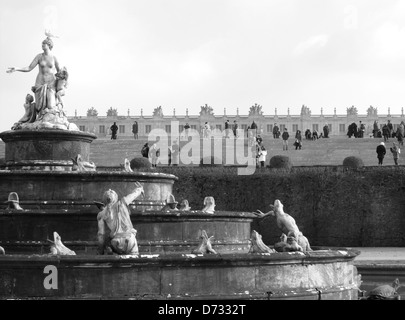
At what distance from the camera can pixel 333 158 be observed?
36469 millimetres

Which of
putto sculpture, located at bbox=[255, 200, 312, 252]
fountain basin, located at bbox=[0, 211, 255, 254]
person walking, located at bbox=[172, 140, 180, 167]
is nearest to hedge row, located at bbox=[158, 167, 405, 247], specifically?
person walking, located at bbox=[172, 140, 180, 167]

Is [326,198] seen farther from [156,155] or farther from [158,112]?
[158,112]

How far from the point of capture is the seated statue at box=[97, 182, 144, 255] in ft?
34.6

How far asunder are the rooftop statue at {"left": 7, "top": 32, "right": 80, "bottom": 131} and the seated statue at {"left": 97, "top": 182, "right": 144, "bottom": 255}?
5878 millimetres

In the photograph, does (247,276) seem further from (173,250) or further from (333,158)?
(333,158)

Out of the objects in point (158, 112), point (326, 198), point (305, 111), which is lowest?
point (326, 198)

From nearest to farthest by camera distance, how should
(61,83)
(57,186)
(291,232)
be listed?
(291,232) < (57,186) < (61,83)

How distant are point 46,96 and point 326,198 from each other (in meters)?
12.5

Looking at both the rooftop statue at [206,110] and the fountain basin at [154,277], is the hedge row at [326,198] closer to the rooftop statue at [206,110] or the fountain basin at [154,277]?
the fountain basin at [154,277]

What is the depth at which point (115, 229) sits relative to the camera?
1074 cm

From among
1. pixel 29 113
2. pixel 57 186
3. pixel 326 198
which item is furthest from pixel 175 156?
pixel 57 186

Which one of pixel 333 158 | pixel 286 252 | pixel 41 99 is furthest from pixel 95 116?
pixel 286 252

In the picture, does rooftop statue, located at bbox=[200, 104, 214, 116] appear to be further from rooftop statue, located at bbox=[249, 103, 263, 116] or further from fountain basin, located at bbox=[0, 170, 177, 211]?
fountain basin, located at bbox=[0, 170, 177, 211]
